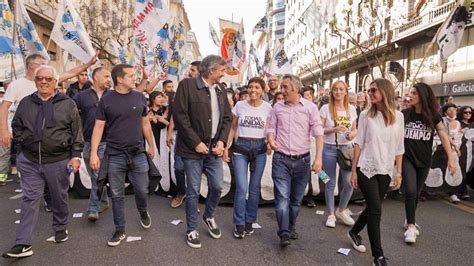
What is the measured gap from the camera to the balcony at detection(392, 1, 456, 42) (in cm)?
2219

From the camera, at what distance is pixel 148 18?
8477 millimetres

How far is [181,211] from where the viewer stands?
535 cm

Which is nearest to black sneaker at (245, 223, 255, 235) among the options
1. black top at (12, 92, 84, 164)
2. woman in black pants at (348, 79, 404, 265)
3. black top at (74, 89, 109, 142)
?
woman in black pants at (348, 79, 404, 265)

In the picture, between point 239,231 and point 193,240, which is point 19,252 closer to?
point 193,240

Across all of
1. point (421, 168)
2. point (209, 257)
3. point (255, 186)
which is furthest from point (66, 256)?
point (421, 168)

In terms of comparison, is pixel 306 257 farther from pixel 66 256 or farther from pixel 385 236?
pixel 66 256

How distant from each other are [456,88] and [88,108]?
72.4 feet

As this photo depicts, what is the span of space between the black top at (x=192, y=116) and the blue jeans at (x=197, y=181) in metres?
0.11

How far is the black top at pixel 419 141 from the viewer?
13.9ft

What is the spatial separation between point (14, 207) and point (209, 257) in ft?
10.8

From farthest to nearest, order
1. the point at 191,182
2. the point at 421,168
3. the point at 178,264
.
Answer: the point at 421,168 < the point at 191,182 < the point at 178,264

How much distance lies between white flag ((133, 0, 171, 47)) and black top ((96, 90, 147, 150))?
15.9 feet

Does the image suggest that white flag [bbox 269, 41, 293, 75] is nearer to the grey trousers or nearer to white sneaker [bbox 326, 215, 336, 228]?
white sneaker [bbox 326, 215, 336, 228]

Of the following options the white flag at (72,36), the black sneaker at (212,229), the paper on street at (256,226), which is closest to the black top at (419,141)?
the paper on street at (256,226)
